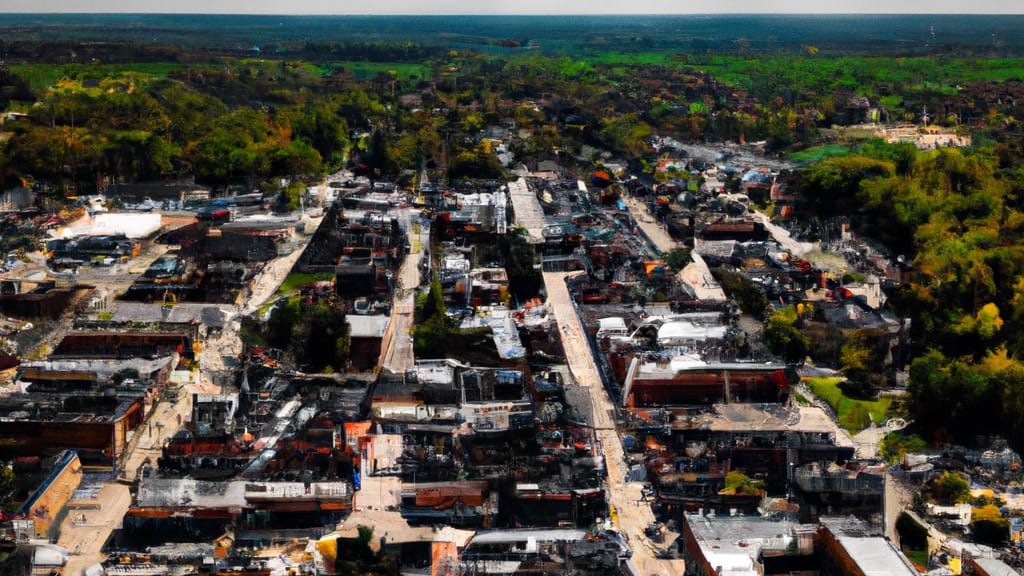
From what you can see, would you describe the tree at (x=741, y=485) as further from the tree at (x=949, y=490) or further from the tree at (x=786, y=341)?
the tree at (x=786, y=341)

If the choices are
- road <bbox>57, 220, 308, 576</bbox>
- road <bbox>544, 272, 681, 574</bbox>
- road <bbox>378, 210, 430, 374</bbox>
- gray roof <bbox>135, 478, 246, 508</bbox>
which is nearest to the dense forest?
road <bbox>544, 272, 681, 574</bbox>

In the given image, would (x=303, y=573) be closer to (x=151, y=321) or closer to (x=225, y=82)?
(x=151, y=321)

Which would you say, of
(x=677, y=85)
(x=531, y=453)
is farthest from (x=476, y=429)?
(x=677, y=85)

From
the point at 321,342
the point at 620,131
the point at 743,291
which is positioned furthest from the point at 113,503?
the point at 620,131

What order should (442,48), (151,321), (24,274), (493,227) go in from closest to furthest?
(151,321)
(24,274)
(493,227)
(442,48)

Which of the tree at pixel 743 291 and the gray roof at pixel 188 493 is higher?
the gray roof at pixel 188 493

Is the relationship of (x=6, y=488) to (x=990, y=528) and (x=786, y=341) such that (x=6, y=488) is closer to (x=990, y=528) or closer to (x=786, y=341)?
(x=990, y=528)

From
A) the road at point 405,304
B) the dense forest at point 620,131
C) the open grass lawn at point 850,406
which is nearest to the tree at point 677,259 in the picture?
the dense forest at point 620,131
